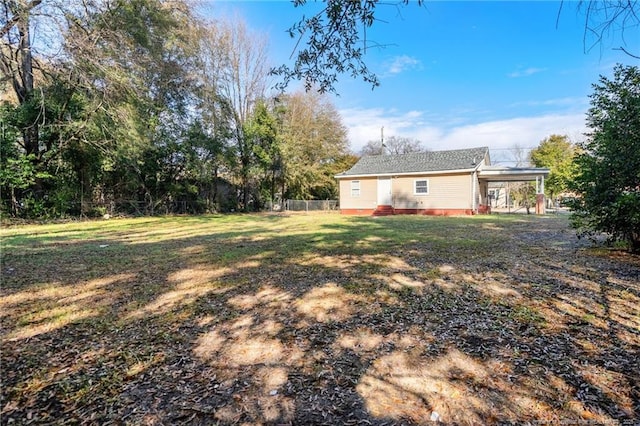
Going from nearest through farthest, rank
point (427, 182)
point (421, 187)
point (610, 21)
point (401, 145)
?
1. point (610, 21)
2. point (427, 182)
3. point (421, 187)
4. point (401, 145)

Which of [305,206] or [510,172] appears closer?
[510,172]

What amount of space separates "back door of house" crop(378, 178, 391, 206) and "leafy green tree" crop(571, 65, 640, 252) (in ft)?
41.6

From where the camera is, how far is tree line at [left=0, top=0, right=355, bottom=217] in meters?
10.4

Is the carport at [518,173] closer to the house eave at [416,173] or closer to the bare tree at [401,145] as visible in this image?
the house eave at [416,173]

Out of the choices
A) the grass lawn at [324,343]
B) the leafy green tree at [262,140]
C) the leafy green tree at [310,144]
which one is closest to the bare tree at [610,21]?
the grass lawn at [324,343]

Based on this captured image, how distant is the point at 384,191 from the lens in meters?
18.5

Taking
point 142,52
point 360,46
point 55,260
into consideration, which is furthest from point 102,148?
point 360,46

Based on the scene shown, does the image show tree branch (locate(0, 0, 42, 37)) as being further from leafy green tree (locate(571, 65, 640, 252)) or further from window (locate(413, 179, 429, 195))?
window (locate(413, 179, 429, 195))

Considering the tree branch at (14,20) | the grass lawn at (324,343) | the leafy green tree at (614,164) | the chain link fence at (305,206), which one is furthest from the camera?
the chain link fence at (305,206)

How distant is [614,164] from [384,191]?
13.6 meters

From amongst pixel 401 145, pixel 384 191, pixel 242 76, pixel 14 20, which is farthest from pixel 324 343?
pixel 401 145

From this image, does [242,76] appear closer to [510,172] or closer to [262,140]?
[262,140]

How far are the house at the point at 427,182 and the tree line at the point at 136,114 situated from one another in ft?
19.9

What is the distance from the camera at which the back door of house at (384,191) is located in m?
18.4
